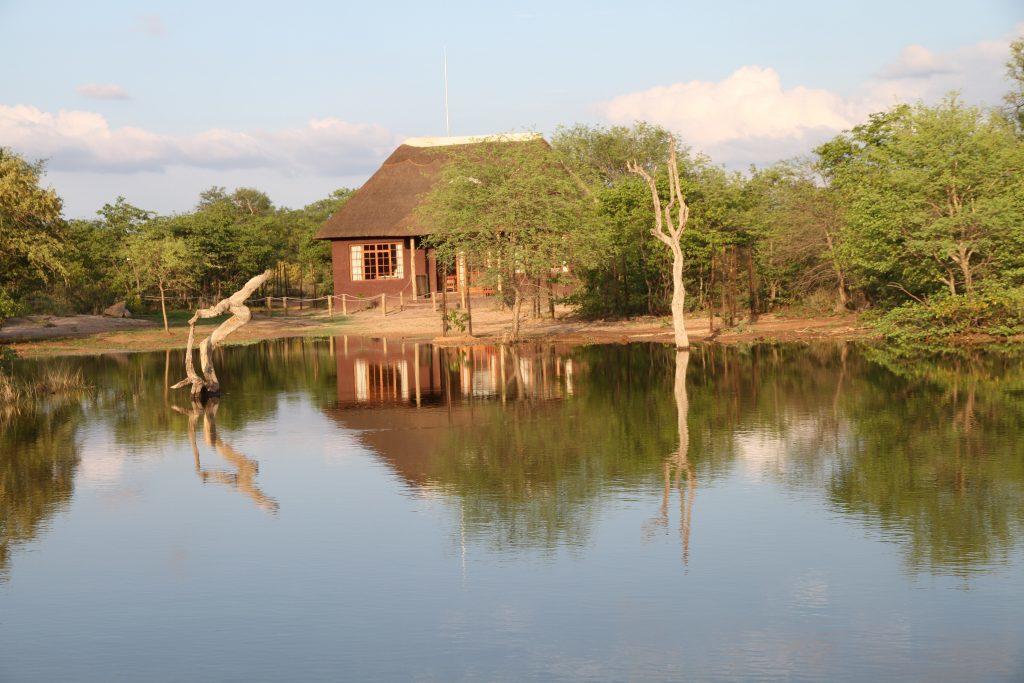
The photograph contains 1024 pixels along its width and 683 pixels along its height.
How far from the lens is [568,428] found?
17.2 metres

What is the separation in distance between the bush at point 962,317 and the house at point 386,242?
22.2 metres

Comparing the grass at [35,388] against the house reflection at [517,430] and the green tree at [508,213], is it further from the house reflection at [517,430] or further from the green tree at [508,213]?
the green tree at [508,213]

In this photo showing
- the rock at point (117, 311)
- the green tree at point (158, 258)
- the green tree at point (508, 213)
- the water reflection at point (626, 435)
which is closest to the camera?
the water reflection at point (626, 435)

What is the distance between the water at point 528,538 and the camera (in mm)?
7984

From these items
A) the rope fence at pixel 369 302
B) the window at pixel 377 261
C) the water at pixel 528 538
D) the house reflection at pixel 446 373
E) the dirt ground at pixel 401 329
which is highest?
the window at pixel 377 261

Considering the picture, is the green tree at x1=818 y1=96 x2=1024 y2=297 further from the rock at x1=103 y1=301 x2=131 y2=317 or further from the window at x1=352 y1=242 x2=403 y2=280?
the rock at x1=103 y1=301 x2=131 y2=317

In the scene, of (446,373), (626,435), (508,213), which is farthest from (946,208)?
(626,435)

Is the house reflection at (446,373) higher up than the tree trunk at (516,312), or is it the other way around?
the tree trunk at (516,312)

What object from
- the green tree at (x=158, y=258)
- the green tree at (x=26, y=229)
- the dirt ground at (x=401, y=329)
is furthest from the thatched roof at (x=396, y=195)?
the green tree at (x=26, y=229)

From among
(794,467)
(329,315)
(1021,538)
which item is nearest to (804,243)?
(329,315)

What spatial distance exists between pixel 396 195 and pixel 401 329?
12.3m

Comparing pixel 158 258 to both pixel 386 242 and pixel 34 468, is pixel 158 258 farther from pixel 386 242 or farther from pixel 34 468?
pixel 34 468

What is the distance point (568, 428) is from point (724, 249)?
65.3 ft

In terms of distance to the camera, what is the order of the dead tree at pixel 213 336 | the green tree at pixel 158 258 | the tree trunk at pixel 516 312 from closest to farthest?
the dead tree at pixel 213 336 < the tree trunk at pixel 516 312 < the green tree at pixel 158 258
